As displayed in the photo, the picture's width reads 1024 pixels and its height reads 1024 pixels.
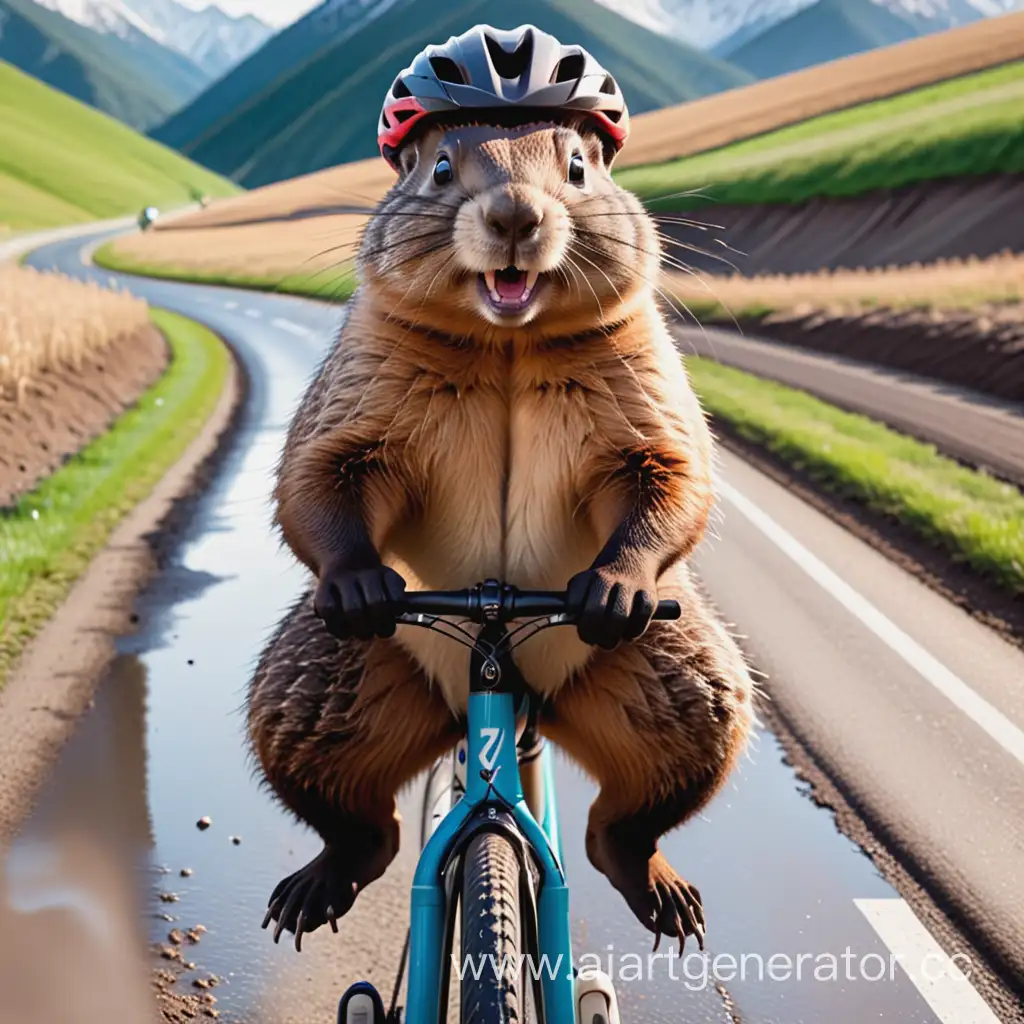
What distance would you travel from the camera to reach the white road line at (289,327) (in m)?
22.0

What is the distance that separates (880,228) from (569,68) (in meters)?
30.1

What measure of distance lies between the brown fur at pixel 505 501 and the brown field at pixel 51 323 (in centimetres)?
939

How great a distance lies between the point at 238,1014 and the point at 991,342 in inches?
543

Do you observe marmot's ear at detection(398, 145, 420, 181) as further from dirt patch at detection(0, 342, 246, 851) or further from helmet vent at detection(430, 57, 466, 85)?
dirt patch at detection(0, 342, 246, 851)

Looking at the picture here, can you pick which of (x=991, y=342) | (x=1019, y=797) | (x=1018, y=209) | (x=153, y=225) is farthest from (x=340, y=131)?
(x=1019, y=797)

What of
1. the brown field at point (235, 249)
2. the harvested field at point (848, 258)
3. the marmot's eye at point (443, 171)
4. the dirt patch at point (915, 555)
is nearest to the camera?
the marmot's eye at point (443, 171)

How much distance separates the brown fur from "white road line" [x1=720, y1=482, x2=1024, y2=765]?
249cm

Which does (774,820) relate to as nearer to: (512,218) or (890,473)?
(512,218)

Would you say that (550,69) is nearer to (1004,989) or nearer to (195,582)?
(1004,989)

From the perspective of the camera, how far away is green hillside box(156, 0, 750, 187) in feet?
509

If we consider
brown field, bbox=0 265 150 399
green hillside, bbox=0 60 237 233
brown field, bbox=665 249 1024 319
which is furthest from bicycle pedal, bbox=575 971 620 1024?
green hillside, bbox=0 60 237 233

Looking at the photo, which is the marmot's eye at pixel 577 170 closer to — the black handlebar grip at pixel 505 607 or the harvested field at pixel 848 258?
the black handlebar grip at pixel 505 607

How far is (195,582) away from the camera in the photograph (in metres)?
7.62

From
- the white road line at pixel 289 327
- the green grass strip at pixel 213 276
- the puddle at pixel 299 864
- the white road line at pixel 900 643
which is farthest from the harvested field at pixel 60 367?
the green grass strip at pixel 213 276
